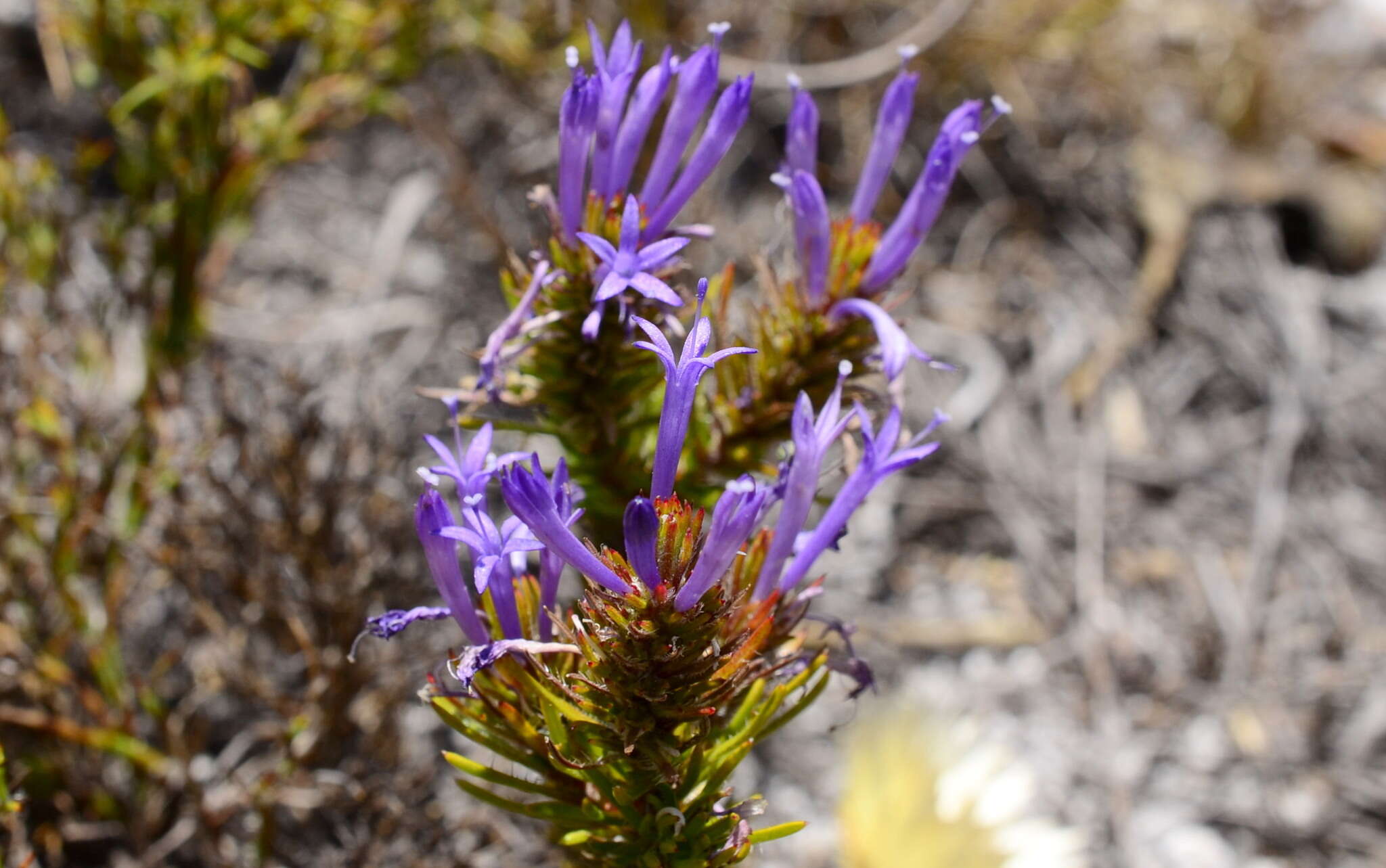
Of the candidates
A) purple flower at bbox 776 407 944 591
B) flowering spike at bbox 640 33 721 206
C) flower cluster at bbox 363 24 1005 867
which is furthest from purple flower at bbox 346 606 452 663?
flowering spike at bbox 640 33 721 206

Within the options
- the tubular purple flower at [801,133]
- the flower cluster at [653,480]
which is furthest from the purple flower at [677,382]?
the tubular purple flower at [801,133]

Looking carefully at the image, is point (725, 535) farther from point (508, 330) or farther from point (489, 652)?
point (508, 330)

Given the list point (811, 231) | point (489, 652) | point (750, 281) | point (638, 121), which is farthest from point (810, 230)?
point (750, 281)

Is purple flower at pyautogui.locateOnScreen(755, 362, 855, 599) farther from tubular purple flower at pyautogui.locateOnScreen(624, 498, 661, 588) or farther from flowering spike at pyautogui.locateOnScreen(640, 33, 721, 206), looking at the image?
flowering spike at pyautogui.locateOnScreen(640, 33, 721, 206)

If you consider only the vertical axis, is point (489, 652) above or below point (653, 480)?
below

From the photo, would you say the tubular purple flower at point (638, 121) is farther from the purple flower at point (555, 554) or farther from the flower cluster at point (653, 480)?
the purple flower at point (555, 554)

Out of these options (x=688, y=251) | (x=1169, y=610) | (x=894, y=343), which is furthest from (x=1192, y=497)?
(x=894, y=343)
